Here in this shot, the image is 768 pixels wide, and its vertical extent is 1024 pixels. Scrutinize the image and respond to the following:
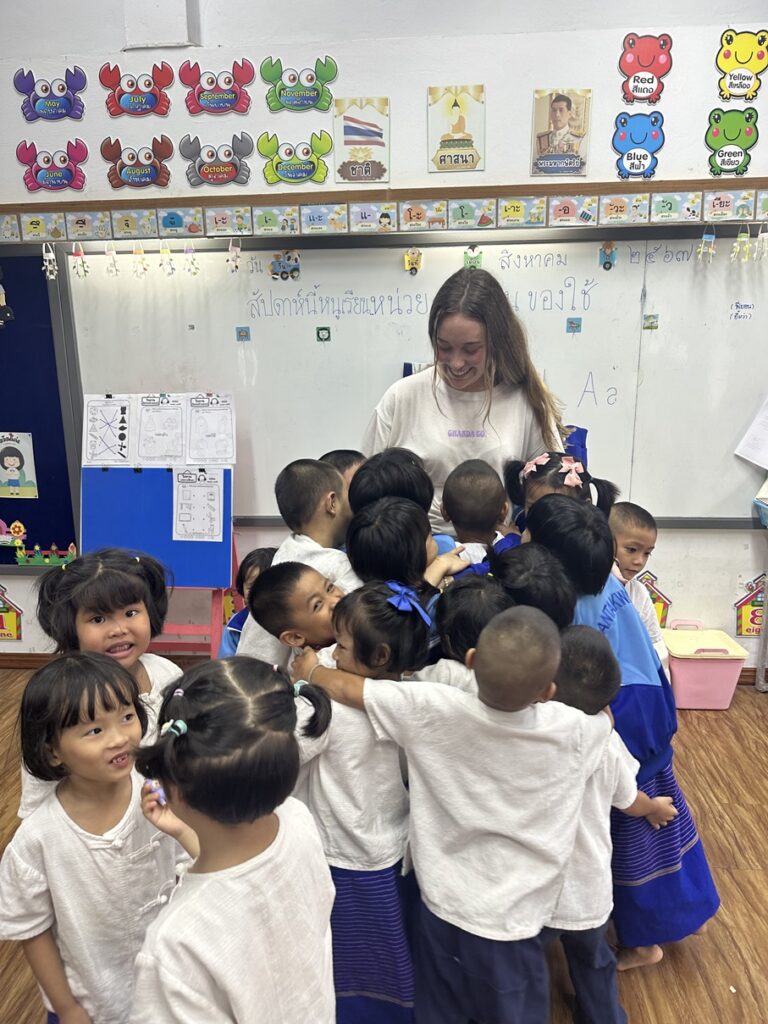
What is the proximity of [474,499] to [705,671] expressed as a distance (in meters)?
1.94

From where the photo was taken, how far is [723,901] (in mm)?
1906

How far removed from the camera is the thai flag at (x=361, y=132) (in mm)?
2742

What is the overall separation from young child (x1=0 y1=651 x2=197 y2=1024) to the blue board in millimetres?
1865

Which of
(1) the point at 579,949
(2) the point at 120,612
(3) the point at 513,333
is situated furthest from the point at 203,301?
(1) the point at 579,949

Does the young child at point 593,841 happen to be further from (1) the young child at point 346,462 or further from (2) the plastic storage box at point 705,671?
(2) the plastic storage box at point 705,671

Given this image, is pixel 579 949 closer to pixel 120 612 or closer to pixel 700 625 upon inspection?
pixel 120 612

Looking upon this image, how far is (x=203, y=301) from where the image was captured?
9.86 ft

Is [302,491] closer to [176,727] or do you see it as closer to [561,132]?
[176,727]

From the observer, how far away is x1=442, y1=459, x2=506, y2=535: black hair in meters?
1.50

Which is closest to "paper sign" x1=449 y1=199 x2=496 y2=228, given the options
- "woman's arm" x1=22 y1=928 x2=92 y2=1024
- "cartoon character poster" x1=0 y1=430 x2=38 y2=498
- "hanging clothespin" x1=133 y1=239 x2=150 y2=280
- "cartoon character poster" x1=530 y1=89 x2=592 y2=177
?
"cartoon character poster" x1=530 y1=89 x2=592 y2=177

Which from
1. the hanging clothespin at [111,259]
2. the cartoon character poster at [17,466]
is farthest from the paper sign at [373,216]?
the cartoon character poster at [17,466]

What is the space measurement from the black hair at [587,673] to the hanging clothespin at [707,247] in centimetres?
219

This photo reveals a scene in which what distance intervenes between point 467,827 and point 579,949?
427 millimetres

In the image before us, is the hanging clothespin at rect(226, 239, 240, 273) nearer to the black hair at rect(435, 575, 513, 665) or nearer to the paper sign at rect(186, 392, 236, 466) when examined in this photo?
the paper sign at rect(186, 392, 236, 466)
